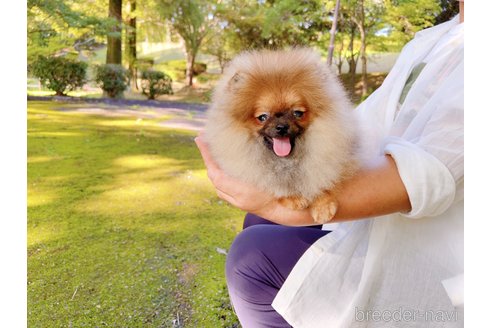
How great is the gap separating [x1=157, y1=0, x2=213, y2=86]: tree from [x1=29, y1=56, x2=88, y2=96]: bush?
30.9 inches

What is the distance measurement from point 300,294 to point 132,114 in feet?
8.51

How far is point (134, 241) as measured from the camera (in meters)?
1.64

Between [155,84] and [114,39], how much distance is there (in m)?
0.53

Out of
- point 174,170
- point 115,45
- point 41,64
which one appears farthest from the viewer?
point 115,45

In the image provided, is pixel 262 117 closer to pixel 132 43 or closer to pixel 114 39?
pixel 114 39

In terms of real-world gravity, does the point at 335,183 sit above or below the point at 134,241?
above

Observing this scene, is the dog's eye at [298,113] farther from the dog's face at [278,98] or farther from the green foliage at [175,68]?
the green foliage at [175,68]

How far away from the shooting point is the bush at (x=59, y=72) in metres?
2.71

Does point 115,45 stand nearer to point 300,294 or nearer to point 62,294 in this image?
point 62,294

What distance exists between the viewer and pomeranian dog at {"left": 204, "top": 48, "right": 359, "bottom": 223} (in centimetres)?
68

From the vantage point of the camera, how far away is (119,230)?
1.72 metres

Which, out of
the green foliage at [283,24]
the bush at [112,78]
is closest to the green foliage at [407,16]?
the green foliage at [283,24]

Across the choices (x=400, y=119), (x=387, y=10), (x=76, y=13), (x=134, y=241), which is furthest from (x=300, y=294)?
(x=76, y=13)

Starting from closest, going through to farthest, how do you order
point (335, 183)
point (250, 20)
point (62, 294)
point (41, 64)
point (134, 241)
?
point (335, 183) < point (62, 294) < point (134, 241) < point (250, 20) < point (41, 64)
